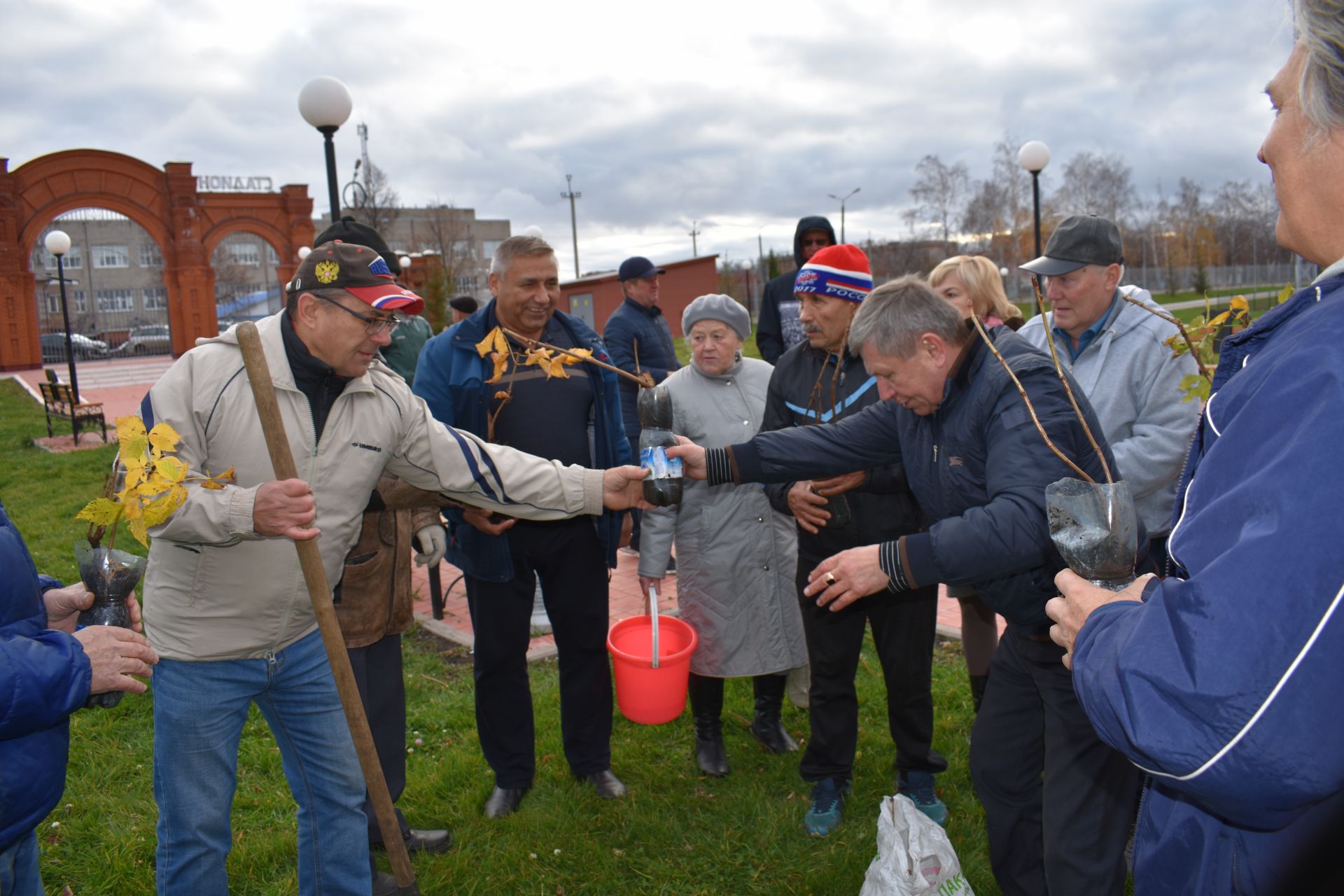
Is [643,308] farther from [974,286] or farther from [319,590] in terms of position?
[319,590]

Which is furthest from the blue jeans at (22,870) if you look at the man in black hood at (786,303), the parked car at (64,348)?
the parked car at (64,348)

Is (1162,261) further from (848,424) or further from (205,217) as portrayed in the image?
(848,424)

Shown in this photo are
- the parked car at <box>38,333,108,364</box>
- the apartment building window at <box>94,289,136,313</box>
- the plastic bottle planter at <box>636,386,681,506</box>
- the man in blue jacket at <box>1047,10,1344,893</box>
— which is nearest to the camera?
the man in blue jacket at <box>1047,10,1344,893</box>

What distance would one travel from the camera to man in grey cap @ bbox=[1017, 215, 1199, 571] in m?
3.34

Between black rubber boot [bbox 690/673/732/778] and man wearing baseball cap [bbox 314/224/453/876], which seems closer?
man wearing baseball cap [bbox 314/224/453/876]

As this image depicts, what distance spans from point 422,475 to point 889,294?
1703mm

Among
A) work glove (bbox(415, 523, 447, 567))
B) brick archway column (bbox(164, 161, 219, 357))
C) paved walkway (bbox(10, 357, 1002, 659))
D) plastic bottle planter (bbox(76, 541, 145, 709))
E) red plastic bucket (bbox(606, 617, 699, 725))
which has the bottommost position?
paved walkway (bbox(10, 357, 1002, 659))

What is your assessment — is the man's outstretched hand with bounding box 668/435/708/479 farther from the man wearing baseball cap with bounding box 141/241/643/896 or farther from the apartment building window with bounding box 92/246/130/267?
the apartment building window with bounding box 92/246/130/267

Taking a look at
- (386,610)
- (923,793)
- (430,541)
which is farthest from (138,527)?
(923,793)

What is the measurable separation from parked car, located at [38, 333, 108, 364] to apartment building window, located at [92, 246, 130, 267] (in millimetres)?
30518

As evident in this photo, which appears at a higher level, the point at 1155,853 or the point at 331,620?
the point at 331,620

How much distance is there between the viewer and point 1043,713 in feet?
9.11

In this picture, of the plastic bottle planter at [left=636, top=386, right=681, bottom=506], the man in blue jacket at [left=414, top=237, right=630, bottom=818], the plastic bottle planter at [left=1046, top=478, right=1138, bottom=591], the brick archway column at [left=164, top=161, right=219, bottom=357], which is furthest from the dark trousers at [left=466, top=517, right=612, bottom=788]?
the brick archway column at [left=164, top=161, right=219, bottom=357]

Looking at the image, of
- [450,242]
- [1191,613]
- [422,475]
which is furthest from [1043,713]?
[450,242]
